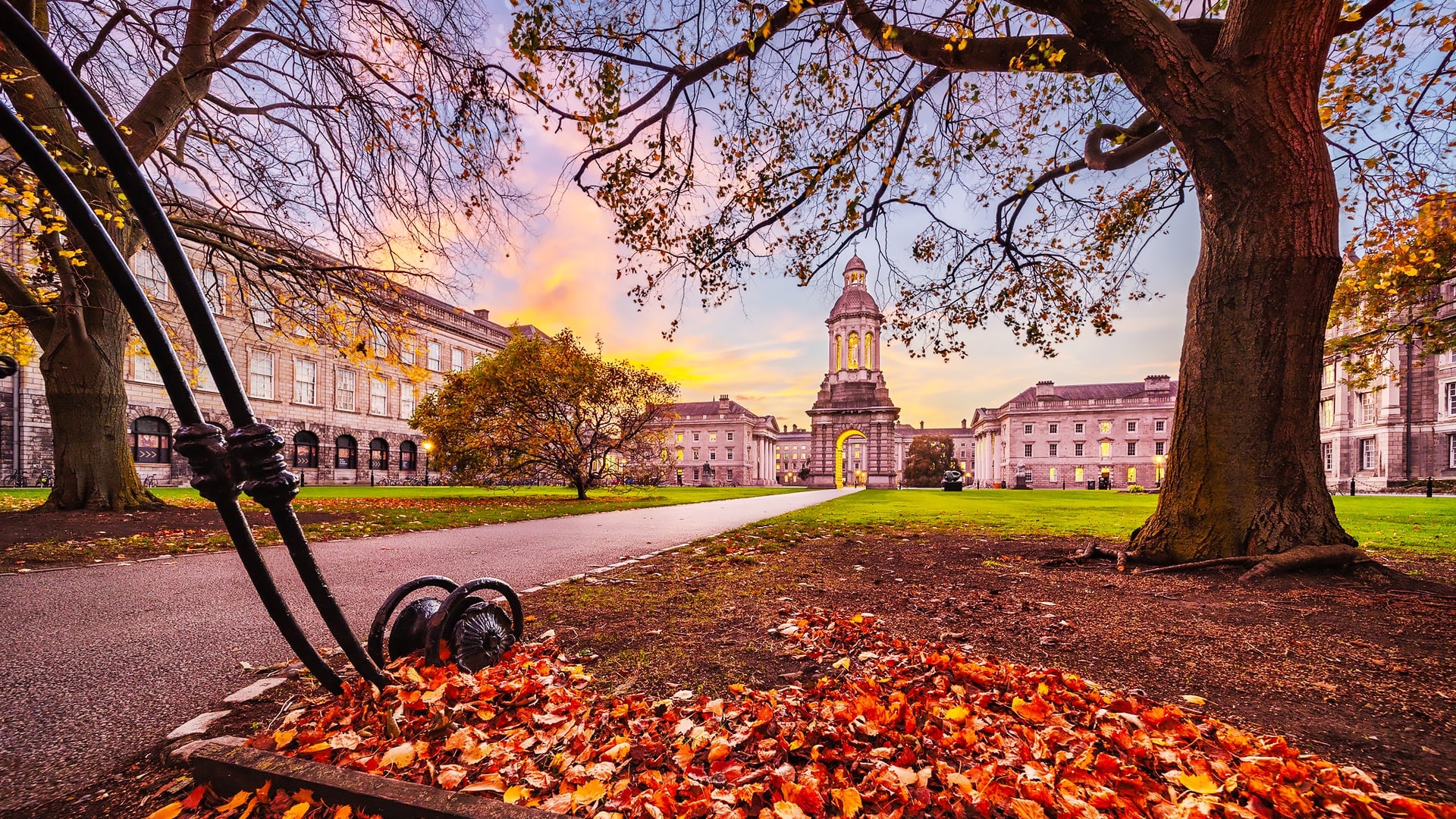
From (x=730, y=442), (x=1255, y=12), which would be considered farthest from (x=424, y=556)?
(x=730, y=442)

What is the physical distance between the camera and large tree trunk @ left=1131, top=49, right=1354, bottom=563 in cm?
446

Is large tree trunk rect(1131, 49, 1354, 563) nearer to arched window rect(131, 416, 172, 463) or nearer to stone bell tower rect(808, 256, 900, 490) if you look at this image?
arched window rect(131, 416, 172, 463)

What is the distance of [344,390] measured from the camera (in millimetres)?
38469

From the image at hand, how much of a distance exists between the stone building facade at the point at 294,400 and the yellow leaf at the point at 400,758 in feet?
40.7

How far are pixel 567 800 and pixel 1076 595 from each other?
153 inches

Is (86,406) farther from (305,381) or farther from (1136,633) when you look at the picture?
(305,381)

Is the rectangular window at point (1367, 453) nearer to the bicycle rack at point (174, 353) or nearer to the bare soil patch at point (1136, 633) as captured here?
the bare soil patch at point (1136, 633)

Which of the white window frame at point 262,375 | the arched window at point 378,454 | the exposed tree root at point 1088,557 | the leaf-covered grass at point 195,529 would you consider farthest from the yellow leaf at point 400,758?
the arched window at point 378,454

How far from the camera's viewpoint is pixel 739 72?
6.48 meters

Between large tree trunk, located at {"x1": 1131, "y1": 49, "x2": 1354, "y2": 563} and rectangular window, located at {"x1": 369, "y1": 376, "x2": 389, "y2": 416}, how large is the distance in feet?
149

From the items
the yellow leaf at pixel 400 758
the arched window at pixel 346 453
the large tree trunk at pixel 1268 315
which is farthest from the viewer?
the arched window at pixel 346 453

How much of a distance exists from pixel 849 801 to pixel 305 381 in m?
44.3

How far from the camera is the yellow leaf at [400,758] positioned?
1.70 metres

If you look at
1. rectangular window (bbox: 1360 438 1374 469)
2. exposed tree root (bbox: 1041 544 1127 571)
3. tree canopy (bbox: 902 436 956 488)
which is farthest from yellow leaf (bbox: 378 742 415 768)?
tree canopy (bbox: 902 436 956 488)
